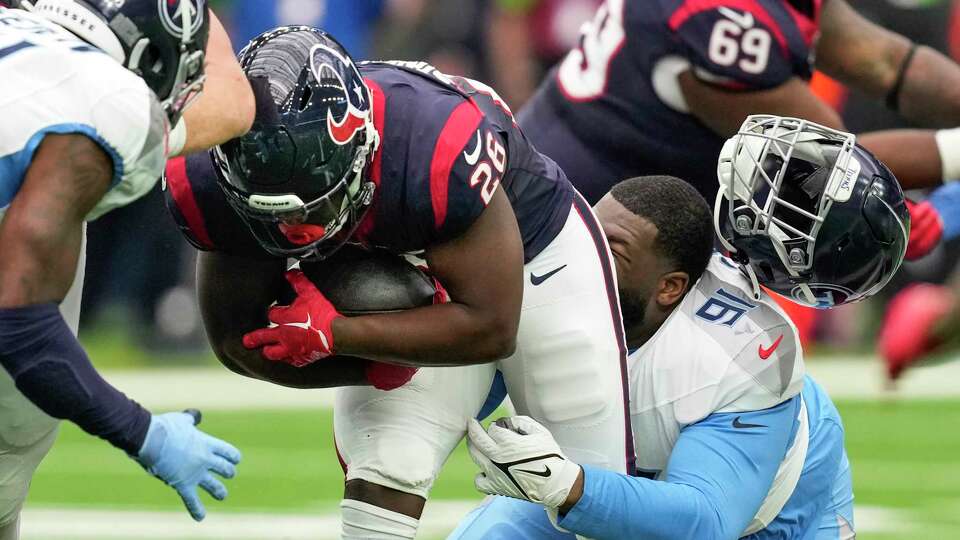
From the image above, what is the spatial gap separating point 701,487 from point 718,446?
0.13m

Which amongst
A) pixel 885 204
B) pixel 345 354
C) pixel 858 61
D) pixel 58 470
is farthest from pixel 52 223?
pixel 58 470

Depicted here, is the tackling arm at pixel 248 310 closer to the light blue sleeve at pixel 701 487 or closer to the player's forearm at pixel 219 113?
the player's forearm at pixel 219 113

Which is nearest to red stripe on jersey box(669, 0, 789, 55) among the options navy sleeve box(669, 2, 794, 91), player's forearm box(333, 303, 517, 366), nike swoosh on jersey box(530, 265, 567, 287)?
navy sleeve box(669, 2, 794, 91)

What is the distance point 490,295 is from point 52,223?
0.95 metres

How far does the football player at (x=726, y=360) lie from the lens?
10.3 feet

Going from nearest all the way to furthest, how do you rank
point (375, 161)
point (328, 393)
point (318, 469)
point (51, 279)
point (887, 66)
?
point (51, 279), point (375, 161), point (887, 66), point (318, 469), point (328, 393)

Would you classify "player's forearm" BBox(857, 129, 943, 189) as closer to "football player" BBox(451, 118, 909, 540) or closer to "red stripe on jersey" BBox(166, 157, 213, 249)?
"football player" BBox(451, 118, 909, 540)

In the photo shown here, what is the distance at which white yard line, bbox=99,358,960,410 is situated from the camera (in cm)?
761

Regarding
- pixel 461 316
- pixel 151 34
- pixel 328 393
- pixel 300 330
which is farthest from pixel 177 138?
pixel 328 393

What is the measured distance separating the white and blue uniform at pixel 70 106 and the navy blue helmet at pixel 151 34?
0.04 m

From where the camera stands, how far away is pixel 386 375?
3350 mm

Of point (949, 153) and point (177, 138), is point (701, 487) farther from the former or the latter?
point (949, 153)

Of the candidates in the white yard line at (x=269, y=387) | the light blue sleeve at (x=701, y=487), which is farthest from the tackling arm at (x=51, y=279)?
the white yard line at (x=269, y=387)

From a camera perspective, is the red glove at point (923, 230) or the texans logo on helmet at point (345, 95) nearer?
the texans logo on helmet at point (345, 95)
